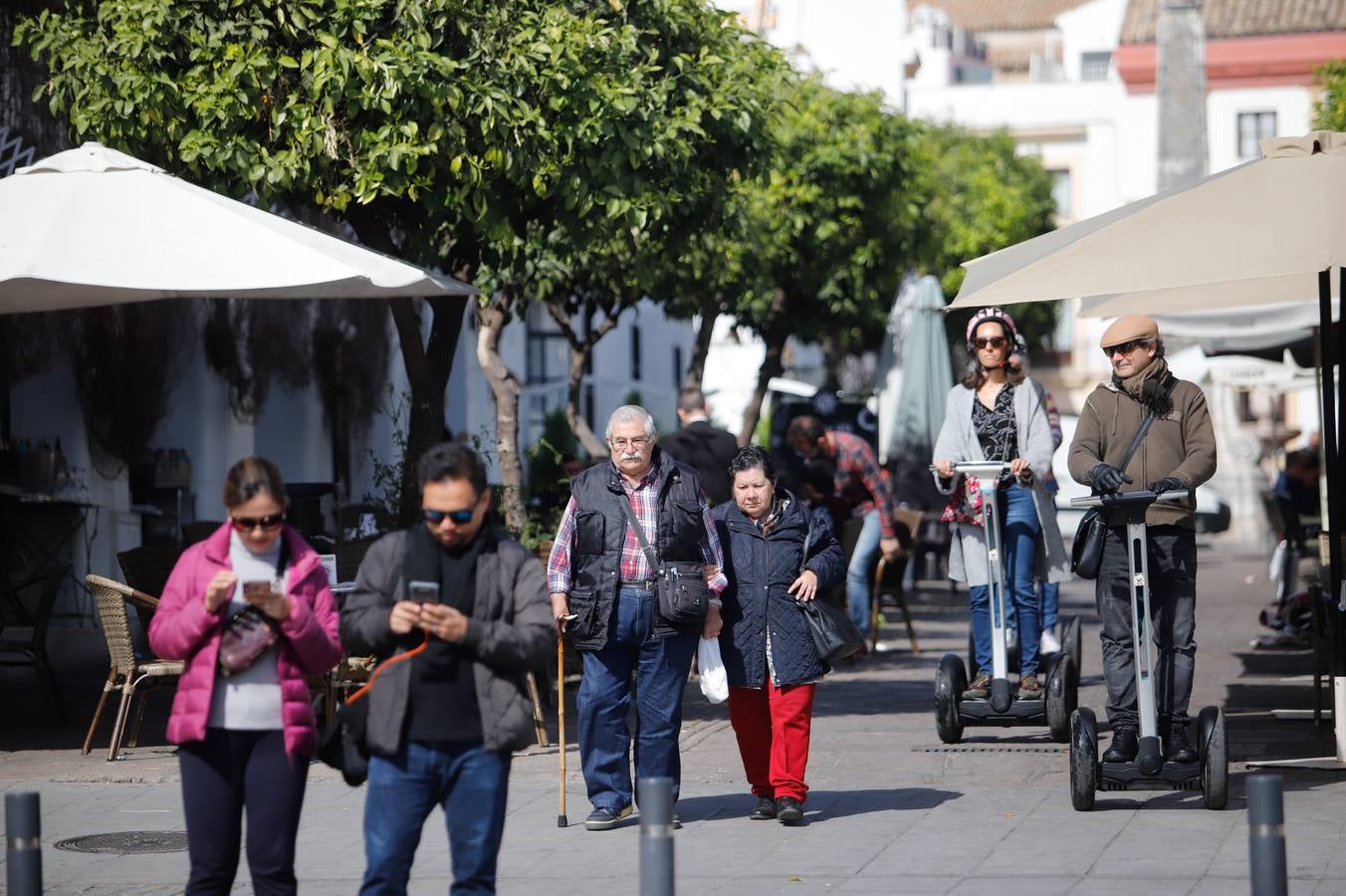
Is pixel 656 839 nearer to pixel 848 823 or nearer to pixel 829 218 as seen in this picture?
pixel 848 823

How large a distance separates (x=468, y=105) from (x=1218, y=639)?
9.18 meters

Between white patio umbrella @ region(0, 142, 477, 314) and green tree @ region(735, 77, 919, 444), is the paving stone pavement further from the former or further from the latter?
green tree @ region(735, 77, 919, 444)

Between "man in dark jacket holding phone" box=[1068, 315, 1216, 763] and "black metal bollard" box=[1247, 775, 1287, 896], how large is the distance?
3.16 meters

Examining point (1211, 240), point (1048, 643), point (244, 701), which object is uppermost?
→ point (1211, 240)

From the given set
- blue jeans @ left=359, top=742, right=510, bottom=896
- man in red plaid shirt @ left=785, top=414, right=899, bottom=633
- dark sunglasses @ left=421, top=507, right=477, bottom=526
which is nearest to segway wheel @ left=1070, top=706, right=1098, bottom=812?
blue jeans @ left=359, top=742, right=510, bottom=896

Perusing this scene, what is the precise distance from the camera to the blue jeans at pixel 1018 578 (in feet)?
32.2

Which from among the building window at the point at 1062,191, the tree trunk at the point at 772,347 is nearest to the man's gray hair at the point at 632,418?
the tree trunk at the point at 772,347

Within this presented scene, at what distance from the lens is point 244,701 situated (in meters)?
5.43

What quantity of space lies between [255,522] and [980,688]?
521cm

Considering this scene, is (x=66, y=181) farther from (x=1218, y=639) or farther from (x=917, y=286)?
(x=917, y=286)

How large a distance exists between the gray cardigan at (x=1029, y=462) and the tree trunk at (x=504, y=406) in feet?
10.5

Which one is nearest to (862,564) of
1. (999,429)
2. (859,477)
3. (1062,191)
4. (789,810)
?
(859,477)

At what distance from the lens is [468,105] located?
33.5 ft

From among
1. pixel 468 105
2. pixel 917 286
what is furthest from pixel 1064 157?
pixel 468 105
